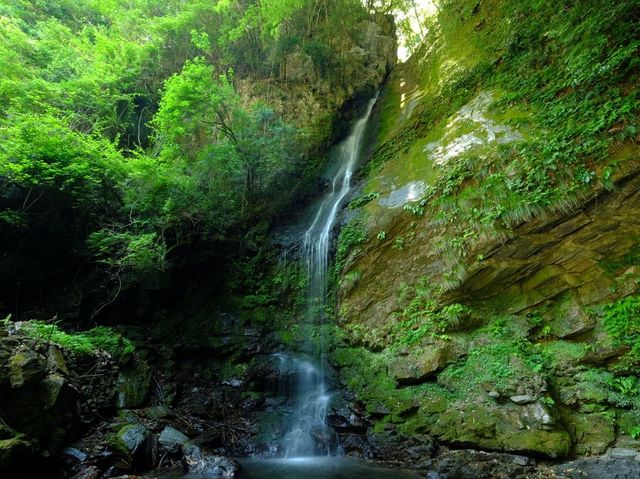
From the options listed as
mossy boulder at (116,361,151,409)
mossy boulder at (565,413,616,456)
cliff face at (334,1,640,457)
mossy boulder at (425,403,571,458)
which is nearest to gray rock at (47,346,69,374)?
mossy boulder at (116,361,151,409)

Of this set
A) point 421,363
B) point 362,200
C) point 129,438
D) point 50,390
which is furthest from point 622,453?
point 50,390

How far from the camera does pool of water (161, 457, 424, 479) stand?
5412 millimetres

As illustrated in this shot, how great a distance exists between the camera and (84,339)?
288 inches

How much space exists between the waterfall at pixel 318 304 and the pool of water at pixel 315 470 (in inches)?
13.6

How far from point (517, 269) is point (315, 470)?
16.7ft

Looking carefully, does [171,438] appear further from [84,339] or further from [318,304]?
[318,304]

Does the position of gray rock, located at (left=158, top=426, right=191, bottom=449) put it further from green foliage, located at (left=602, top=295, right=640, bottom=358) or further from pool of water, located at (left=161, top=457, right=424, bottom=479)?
green foliage, located at (left=602, top=295, right=640, bottom=358)

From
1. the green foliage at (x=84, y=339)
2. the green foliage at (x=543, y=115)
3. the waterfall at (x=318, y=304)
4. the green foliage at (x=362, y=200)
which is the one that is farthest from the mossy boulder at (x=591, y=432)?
the green foliage at (x=84, y=339)

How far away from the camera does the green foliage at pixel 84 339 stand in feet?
20.8

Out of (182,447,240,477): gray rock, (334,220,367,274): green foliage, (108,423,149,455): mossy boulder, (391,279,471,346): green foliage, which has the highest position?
(334,220,367,274): green foliage

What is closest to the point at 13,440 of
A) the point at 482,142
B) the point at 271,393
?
the point at 271,393

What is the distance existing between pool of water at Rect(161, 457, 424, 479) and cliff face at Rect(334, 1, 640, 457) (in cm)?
96

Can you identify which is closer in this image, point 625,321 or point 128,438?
point 625,321

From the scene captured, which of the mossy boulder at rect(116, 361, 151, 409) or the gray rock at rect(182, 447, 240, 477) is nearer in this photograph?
the gray rock at rect(182, 447, 240, 477)
